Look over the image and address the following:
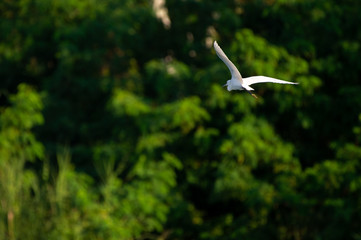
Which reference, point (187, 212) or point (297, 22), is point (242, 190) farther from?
point (297, 22)

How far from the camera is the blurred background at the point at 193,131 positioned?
394 inches

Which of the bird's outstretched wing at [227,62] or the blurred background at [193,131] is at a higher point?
the blurred background at [193,131]

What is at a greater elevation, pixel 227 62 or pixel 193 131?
pixel 193 131

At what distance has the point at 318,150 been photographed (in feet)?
36.5

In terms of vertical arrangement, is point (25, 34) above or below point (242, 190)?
above

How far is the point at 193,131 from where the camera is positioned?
1123cm

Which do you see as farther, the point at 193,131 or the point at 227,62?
the point at 193,131

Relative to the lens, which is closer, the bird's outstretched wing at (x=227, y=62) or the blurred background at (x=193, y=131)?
the bird's outstretched wing at (x=227, y=62)

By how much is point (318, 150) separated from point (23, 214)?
403 centimetres

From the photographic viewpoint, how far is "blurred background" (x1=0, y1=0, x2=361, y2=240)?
10.0 m

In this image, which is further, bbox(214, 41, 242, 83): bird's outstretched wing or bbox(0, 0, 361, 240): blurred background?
bbox(0, 0, 361, 240): blurred background

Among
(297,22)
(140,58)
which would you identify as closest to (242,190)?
(297,22)

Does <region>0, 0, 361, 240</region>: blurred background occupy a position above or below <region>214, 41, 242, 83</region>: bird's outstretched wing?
above

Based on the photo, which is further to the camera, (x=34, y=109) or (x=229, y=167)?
(x=34, y=109)
